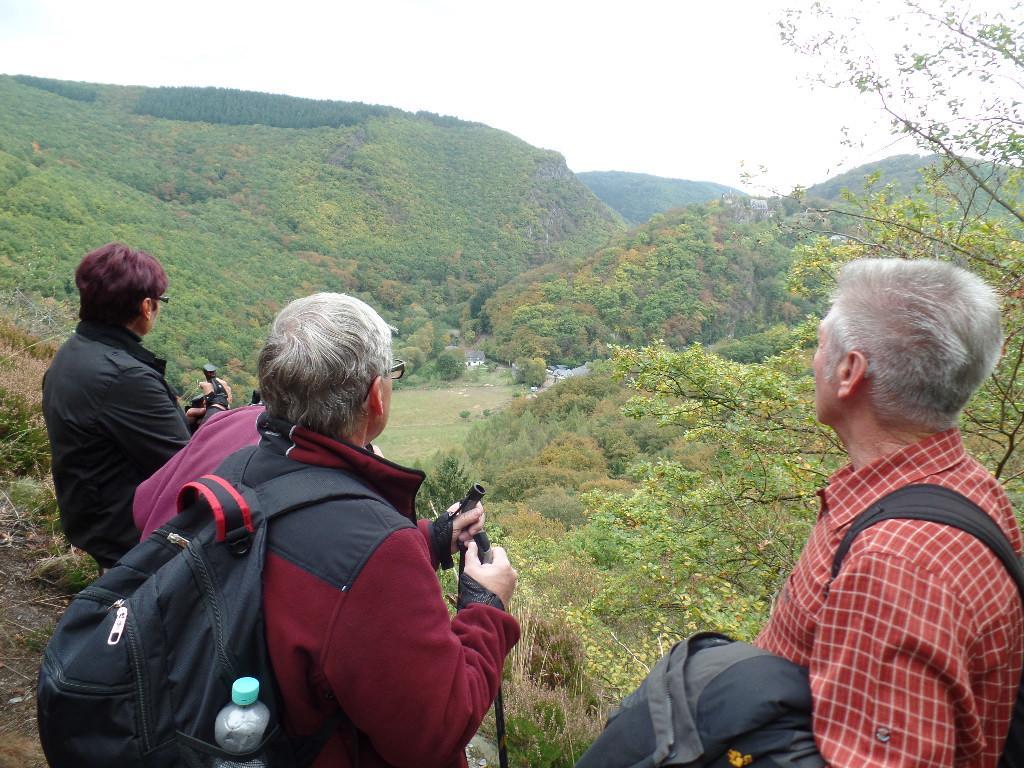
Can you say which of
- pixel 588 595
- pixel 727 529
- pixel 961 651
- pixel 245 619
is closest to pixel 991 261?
pixel 727 529

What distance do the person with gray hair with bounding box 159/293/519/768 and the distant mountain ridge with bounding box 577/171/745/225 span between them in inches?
5801

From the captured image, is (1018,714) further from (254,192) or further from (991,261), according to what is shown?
(254,192)

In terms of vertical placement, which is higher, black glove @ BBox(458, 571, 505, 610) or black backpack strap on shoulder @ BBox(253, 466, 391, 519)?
black backpack strap on shoulder @ BBox(253, 466, 391, 519)

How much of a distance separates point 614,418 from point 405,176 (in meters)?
71.5

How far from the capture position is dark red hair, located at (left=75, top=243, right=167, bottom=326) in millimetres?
2133

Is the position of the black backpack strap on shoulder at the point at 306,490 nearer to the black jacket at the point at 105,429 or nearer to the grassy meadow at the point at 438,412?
the black jacket at the point at 105,429

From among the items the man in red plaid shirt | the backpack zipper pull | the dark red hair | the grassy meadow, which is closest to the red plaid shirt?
the man in red plaid shirt

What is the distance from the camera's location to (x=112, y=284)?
2.14m

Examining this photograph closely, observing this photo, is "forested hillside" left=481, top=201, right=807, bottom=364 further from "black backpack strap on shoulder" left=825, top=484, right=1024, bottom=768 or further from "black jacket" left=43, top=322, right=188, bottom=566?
"black backpack strap on shoulder" left=825, top=484, right=1024, bottom=768

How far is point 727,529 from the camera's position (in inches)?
217

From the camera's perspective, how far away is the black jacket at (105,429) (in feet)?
6.66

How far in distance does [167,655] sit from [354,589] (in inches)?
13.2

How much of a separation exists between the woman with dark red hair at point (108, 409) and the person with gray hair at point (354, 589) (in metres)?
0.92

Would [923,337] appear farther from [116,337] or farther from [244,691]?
[116,337]
